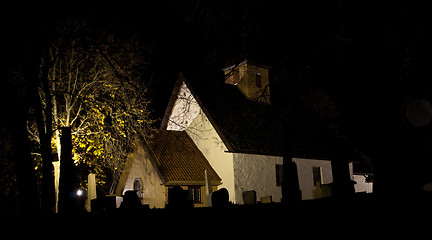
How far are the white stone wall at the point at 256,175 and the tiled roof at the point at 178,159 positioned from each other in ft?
3.73

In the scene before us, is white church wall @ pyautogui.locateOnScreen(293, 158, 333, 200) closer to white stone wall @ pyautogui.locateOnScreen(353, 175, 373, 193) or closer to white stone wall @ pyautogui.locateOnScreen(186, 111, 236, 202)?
white stone wall @ pyautogui.locateOnScreen(353, 175, 373, 193)

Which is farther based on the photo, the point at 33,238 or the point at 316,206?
the point at 316,206

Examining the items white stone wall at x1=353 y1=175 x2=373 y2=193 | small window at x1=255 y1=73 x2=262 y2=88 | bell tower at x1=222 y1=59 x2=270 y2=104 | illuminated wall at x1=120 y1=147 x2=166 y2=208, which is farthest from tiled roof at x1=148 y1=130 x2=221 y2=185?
white stone wall at x1=353 y1=175 x2=373 y2=193

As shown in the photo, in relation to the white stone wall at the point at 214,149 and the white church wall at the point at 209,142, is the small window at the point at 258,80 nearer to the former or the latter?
the white church wall at the point at 209,142

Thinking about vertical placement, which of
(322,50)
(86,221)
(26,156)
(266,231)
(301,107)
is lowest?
(266,231)

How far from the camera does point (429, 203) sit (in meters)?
7.37

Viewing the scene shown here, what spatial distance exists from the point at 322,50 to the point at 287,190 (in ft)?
12.8

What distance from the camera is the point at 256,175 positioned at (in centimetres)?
1989

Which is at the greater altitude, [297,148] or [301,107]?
[301,107]

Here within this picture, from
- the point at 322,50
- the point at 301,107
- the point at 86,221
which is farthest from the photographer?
the point at 301,107

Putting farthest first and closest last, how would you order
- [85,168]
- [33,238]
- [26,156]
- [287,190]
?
[85,168] → [287,190] → [26,156] → [33,238]

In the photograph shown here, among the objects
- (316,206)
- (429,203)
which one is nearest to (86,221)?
(316,206)

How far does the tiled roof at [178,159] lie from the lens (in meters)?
18.1

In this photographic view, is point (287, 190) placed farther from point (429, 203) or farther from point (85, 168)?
point (85, 168)
